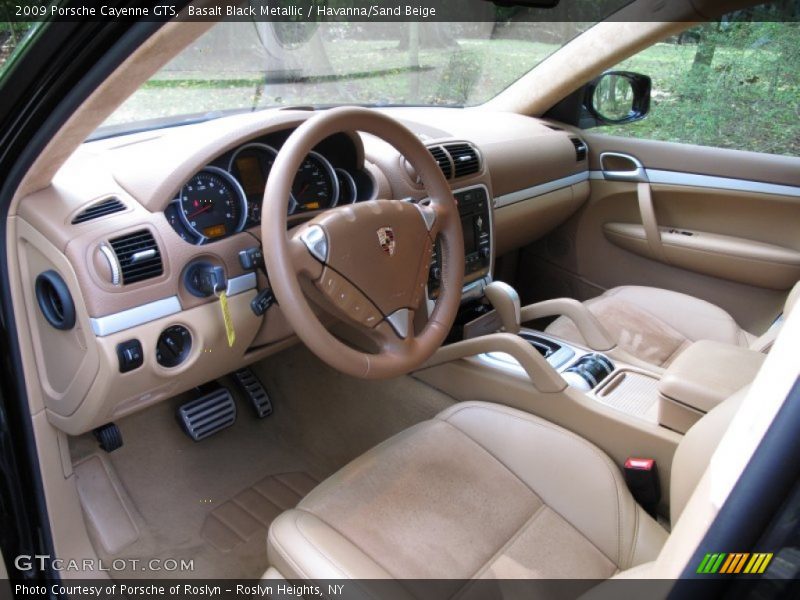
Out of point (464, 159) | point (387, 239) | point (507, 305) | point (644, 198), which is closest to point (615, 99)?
point (644, 198)

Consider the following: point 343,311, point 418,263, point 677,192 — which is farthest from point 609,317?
point 343,311

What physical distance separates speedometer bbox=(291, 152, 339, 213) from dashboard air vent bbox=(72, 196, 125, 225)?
0.41m

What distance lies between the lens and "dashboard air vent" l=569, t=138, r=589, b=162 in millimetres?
2842

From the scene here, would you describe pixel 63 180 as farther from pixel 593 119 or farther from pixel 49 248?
pixel 593 119

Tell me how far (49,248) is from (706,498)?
1239 millimetres

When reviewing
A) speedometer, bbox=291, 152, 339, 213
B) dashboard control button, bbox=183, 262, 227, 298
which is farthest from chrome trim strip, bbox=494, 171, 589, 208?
dashboard control button, bbox=183, 262, 227, 298

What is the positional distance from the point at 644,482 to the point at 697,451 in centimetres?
45

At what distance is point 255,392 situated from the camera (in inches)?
88.3

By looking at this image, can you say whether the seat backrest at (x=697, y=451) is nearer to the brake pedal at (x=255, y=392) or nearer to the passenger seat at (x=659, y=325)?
the passenger seat at (x=659, y=325)

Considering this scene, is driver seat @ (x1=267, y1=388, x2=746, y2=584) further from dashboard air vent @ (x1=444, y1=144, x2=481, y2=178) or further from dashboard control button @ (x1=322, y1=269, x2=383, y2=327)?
dashboard air vent @ (x1=444, y1=144, x2=481, y2=178)

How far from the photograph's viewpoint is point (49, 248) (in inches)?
52.2

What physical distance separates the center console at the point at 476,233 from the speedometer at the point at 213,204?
0.84 metres

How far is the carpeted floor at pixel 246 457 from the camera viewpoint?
188 centimetres

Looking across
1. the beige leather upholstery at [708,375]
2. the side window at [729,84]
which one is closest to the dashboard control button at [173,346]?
the beige leather upholstery at [708,375]
